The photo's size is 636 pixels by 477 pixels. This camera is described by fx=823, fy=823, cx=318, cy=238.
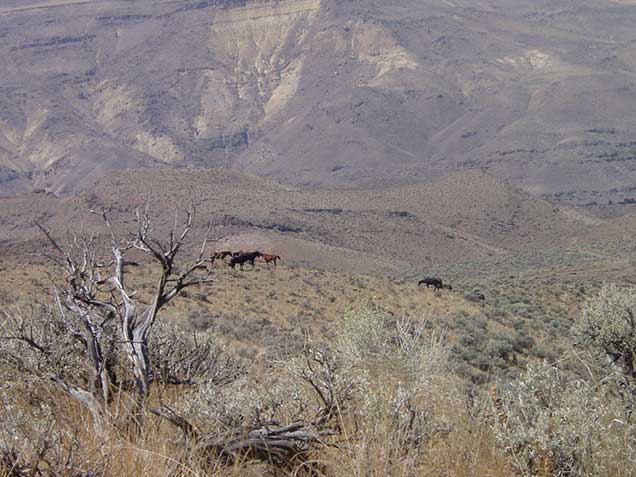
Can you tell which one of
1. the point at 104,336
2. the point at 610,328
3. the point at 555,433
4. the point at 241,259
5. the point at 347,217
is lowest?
the point at 347,217

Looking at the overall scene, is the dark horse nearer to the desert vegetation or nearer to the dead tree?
the dead tree

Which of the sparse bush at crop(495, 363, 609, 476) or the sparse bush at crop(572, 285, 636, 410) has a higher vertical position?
the sparse bush at crop(495, 363, 609, 476)

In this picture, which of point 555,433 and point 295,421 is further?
point 295,421

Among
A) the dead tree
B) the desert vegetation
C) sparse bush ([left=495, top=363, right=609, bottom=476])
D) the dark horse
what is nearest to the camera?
the desert vegetation

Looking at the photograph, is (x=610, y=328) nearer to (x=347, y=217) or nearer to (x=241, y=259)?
(x=241, y=259)

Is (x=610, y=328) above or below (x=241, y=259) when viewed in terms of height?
above

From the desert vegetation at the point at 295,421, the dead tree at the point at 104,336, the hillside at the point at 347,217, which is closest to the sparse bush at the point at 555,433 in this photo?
the desert vegetation at the point at 295,421

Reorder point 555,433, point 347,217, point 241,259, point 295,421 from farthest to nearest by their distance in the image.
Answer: point 347,217
point 241,259
point 295,421
point 555,433

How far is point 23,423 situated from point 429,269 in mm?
59424

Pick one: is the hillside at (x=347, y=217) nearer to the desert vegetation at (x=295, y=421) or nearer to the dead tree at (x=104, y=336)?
the dead tree at (x=104, y=336)

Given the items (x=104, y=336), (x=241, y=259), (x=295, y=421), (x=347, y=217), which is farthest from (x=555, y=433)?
(x=347, y=217)

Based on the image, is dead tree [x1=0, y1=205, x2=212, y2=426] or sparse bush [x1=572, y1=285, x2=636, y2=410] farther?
sparse bush [x1=572, y1=285, x2=636, y2=410]

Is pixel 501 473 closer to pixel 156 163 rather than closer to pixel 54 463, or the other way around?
pixel 54 463

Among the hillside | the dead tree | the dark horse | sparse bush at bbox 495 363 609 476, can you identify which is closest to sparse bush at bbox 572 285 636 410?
sparse bush at bbox 495 363 609 476
